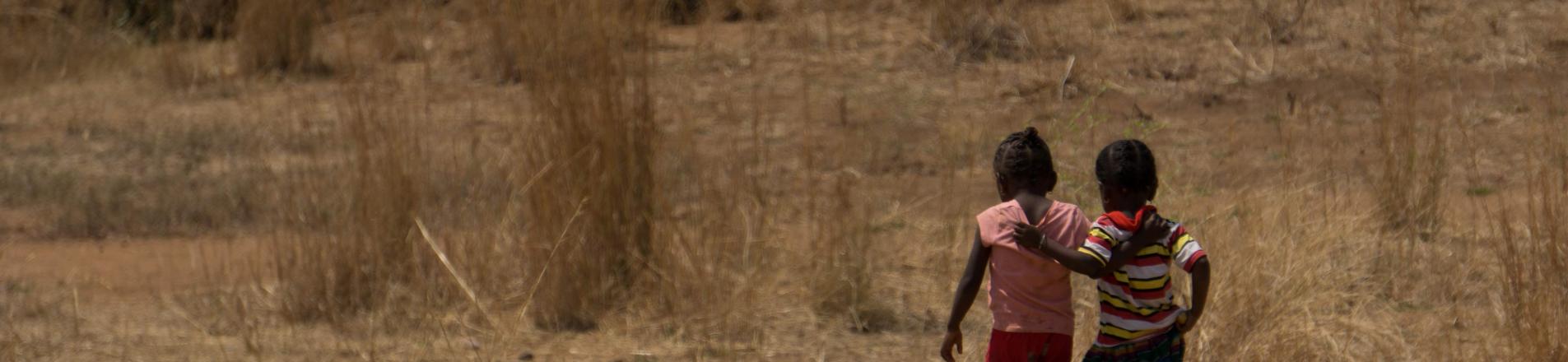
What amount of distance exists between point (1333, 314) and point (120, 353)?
311 centimetres

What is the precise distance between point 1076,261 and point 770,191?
3.23 meters

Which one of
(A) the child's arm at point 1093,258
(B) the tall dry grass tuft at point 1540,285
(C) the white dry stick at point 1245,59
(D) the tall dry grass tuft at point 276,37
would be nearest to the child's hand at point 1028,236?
(A) the child's arm at point 1093,258

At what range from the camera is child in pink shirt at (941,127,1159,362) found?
2.75 m

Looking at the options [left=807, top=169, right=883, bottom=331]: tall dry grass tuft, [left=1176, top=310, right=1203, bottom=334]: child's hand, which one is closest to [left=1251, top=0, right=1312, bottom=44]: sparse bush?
[left=807, top=169, right=883, bottom=331]: tall dry grass tuft

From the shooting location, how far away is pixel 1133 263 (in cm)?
274

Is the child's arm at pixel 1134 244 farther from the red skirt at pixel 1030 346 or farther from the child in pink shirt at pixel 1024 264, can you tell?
the red skirt at pixel 1030 346

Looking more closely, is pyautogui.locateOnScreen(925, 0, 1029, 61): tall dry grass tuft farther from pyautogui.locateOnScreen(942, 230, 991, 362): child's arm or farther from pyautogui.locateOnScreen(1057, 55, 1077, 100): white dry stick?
pyautogui.locateOnScreen(942, 230, 991, 362): child's arm

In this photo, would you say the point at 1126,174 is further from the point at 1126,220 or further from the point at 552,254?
the point at 552,254

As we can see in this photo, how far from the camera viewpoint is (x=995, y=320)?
9.44 feet

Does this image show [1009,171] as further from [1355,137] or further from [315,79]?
[315,79]

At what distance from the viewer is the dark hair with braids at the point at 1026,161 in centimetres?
273

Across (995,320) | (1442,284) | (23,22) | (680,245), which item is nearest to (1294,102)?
(1442,284)

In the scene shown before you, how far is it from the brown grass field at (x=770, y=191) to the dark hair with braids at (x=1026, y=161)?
3.90ft

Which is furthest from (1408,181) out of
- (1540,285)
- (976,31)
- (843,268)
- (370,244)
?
(976,31)
